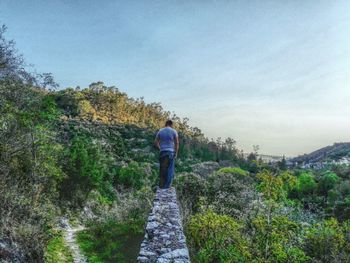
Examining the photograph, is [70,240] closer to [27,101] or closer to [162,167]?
[27,101]

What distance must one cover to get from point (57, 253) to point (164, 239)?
694cm

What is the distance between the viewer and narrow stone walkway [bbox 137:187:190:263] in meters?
4.25

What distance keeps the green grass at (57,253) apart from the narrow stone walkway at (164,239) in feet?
14.0

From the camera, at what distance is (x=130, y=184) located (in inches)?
1500

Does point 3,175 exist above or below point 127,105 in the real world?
below

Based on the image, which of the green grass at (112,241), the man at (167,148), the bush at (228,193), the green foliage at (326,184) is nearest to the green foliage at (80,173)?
the green grass at (112,241)

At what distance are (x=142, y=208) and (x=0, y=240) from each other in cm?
695

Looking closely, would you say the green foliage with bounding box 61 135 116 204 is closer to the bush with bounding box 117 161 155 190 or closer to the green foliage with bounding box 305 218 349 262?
the bush with bounding box 117 161 155 190

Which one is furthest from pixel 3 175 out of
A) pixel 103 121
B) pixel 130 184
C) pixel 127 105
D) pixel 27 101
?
pixel 127 105

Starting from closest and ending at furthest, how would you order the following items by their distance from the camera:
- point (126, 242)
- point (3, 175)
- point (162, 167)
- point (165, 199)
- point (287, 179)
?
point (287, 179) < point (165, 199) < point (162, 167) < point (3, 175) < point (126, 242)

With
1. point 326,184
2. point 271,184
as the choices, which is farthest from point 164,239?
point 326,184

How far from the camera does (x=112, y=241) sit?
12297mm

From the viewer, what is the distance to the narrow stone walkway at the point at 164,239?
167 inches

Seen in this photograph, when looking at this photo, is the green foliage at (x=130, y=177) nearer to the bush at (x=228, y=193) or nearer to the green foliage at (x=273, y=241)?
the bush at (x=228, y=193)
